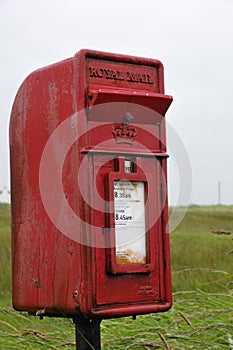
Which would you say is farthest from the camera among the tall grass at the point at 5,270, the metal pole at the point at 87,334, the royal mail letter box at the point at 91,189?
the tall grass at the point at 5,270

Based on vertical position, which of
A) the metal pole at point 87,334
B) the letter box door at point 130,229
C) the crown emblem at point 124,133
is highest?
the crown emblem at point 124,133

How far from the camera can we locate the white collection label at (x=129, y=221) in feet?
11.1

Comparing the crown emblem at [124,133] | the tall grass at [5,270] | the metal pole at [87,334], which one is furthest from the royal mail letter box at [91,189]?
the tall grass at [5,270]

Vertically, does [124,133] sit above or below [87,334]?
above

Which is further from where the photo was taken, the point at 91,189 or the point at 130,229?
the point at 130,229

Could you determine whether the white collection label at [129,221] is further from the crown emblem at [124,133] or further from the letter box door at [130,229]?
the crown emblem at [124,133]

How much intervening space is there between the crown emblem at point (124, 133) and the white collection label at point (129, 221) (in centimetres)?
16

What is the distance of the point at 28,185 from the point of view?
3541 millimetres

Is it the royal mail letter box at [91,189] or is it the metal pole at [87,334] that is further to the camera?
the metal pole at [87,334]

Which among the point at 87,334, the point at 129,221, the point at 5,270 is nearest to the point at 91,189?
the point at 129,221

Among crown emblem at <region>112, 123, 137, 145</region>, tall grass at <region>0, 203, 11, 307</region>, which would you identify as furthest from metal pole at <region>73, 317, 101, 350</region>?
tall grass at <region>0, 203, 11, 307</region>

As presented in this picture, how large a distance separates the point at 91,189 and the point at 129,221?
0.21 metres

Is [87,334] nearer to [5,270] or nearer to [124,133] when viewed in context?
[124,133]

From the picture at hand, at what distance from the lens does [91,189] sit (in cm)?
331
